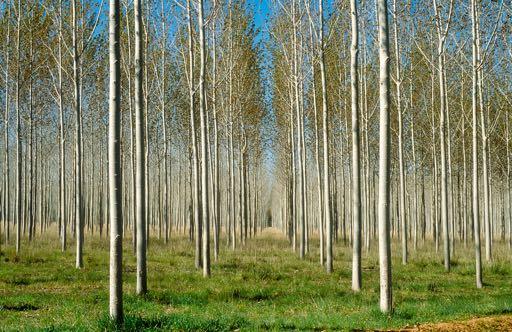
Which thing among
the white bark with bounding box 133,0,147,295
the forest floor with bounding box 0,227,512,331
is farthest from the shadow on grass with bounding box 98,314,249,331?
the white bark with bounding box 133,0,147,295

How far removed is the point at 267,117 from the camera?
31.3 m

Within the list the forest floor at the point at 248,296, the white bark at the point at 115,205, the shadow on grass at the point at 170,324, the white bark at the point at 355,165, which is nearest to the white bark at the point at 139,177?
the forest floor at the point at 248,296

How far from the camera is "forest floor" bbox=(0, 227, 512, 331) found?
22.3ft

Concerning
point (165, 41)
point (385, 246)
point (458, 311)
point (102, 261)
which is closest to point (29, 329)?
point (385, 246)

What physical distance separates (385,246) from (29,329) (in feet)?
16.8

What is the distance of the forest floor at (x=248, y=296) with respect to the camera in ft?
22.3

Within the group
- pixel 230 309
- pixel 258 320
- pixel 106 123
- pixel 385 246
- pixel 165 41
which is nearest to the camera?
pixel 258 320

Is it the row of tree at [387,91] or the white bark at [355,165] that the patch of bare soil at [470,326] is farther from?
the white bark at [355,165]

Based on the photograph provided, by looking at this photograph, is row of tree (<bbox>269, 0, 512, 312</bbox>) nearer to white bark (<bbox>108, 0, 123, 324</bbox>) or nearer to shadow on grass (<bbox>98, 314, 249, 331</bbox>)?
shadow on grass (<bbox>98, 314, 249, 331</bbox>)

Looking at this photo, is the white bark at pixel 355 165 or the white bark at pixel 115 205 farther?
the white bark at pixel 355 165

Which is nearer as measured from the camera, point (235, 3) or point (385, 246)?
point (385, 246)

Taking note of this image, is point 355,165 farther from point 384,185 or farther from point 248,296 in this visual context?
point 248,296

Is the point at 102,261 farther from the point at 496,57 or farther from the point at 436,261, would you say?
the point at 496,57

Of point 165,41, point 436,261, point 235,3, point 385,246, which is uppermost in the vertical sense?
point 235,3
